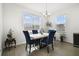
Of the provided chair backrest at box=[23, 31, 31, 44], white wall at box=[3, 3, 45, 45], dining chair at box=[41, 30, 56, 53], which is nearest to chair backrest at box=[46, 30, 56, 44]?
dining chair at box=[41, 30, 56, 53]

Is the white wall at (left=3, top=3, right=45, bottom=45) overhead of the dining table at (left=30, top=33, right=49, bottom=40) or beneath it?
overhead

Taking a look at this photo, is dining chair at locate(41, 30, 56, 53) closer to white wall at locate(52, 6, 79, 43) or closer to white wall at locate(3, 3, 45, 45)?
white wall at locate(52, 6, 79, 43)

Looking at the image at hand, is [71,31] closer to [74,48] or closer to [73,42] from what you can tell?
[73,42]

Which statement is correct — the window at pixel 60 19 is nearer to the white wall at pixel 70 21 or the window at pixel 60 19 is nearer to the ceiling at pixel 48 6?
the white wall at pixel 70 21

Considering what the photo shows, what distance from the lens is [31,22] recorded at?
1.95m

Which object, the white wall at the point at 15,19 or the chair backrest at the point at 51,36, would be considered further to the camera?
the chair backrest at the point at 51,36

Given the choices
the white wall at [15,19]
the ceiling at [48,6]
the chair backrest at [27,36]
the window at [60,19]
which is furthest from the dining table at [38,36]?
the ceiling at [48,6]

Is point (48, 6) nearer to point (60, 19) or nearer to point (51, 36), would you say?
point (60, 19)

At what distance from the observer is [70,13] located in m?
1.93

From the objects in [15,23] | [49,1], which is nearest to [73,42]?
[49,1]

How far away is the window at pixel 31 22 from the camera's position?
1932 mm

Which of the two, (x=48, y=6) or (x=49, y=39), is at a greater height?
(x=48, y=6)

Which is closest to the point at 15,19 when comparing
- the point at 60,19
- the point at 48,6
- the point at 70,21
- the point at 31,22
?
the point at 31,22

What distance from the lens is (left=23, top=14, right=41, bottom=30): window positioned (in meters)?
1.93
